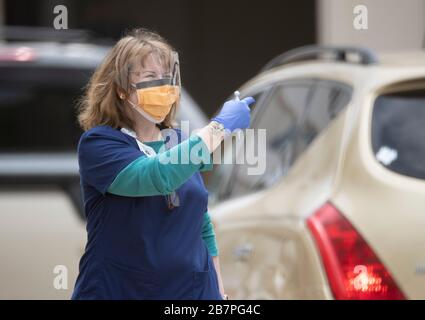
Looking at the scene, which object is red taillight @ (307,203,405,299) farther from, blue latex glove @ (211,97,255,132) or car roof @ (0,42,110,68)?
car roof @ (0,42,110,68)

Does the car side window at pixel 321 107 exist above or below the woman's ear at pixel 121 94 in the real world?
below

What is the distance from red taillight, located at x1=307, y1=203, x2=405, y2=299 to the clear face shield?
2.91ft

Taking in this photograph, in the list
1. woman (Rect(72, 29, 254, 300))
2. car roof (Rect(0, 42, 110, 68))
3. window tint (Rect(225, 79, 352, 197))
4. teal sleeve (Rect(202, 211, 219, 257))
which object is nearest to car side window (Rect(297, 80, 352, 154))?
window tint (Rect(225, 79, 352, 197))

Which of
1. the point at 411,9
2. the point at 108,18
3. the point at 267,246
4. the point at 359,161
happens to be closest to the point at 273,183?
the point at 267,246

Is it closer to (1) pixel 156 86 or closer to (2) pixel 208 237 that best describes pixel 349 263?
(2) pixel 208 237

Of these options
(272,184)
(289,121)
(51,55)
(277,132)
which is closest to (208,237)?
(272,184)

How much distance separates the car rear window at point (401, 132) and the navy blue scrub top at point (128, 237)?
105 cm

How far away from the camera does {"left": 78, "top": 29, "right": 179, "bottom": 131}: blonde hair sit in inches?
117

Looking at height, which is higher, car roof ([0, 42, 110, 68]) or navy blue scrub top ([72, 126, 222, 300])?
car roof ([0, 42, 110, 68])

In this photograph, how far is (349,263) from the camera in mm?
3584

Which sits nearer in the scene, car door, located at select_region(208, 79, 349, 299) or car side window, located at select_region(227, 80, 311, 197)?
car door, located at select_region(208, 79, 349, 299)

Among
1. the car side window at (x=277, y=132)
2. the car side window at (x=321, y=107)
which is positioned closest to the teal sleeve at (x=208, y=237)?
the car side window at (x=321, y=107)

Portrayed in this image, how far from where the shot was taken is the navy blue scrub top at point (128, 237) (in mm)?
2836

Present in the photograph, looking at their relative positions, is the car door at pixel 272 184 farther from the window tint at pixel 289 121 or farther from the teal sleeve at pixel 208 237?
the teal sleeve at pixel 208 237
